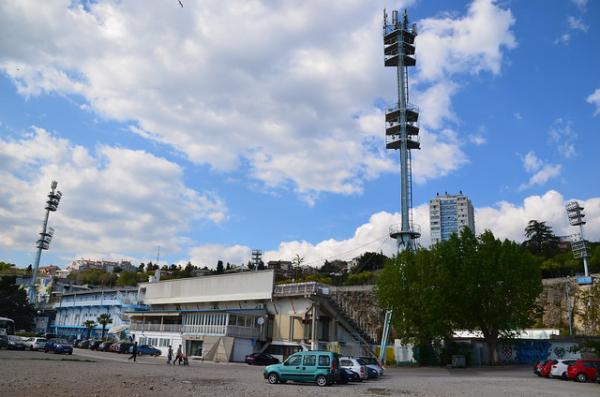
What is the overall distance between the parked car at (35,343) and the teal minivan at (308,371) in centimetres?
3222

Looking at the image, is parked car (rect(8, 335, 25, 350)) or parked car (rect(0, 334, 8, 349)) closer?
parked car (rect(0, 334, 8, 349))

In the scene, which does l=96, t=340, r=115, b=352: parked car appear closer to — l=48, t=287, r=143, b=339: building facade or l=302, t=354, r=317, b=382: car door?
l=48, t=287, r=143, b=339: building facade

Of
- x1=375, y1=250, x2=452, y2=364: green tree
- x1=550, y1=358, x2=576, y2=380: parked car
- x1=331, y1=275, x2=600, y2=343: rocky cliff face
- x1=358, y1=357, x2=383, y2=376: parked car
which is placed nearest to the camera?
x1=550, y1=358, x2=576, y2=380: parked car

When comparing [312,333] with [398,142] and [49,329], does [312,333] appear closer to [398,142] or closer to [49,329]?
[398,142]

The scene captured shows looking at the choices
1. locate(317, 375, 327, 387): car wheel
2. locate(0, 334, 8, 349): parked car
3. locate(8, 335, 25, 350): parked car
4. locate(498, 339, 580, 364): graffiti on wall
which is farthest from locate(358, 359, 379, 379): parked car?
locate(8, 335, 25, 350): parked car

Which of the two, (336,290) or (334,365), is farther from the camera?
(336,290)

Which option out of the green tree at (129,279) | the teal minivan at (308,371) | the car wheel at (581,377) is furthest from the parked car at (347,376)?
the green tree at (129,279)

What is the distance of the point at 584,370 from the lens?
2855 cm

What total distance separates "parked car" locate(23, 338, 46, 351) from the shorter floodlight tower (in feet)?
189

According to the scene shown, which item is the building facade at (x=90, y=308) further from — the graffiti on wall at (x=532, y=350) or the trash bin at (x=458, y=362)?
the graffiti on wall at (x=532, y=350)

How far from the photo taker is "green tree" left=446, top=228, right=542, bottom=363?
40750 millimetres

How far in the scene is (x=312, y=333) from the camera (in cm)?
4506

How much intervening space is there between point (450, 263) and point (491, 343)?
763cm

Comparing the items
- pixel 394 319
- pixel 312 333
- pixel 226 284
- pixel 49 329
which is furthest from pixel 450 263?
pixel 49 329
